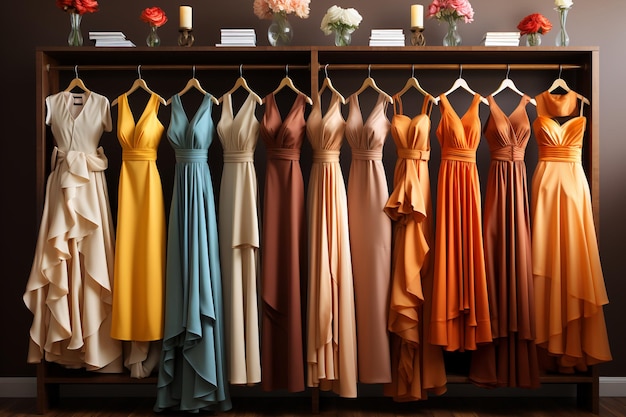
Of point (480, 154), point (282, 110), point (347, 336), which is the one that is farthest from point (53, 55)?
point (480, 154)

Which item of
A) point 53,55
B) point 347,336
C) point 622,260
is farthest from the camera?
point 622,260

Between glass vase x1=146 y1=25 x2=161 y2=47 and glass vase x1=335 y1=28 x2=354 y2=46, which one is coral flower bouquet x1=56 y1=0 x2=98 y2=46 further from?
glass vase x1=335 y1=28 x2=354 y2=46

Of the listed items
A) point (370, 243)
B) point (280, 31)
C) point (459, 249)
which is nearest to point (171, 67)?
point (280, 31)

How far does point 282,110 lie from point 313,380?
153 cm

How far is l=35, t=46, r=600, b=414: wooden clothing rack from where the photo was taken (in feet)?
11.4

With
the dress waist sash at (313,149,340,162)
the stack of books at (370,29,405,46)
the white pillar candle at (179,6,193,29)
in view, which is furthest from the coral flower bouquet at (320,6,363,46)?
the white pillar candle at (179,6,193,29)

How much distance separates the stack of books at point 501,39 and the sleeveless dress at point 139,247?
5.95ft

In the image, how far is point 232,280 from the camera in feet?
11.2

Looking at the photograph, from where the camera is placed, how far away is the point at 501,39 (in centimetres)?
355

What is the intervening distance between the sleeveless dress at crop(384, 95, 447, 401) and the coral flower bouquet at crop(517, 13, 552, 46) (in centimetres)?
Result: 77

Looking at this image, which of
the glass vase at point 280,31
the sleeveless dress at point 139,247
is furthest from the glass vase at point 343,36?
the sleeveless dress at point 139,247

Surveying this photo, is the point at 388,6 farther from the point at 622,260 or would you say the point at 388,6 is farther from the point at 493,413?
the point at 493,413

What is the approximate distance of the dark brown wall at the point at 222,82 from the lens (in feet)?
12.7

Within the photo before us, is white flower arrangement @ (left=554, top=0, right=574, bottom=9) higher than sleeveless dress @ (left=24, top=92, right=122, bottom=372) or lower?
higher
